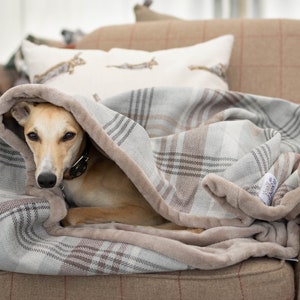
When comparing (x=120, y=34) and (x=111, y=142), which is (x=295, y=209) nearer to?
(x=111, y=142)

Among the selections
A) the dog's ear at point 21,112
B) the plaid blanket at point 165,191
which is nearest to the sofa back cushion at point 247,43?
the plaid blanket at point 165,191

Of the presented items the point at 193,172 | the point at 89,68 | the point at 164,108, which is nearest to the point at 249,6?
the point at 89,68

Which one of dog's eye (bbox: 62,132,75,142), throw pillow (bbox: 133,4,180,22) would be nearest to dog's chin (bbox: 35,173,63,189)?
dog's eye (bbox: 62,132,75,142)

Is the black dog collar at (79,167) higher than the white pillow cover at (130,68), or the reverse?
the white pillow cover at (130,68)

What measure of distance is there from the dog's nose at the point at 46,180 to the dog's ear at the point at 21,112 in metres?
0.21

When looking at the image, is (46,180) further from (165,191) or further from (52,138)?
(165,191)

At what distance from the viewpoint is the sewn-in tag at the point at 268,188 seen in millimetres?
1138

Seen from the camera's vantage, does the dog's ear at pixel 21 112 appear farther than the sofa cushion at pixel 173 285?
Yes

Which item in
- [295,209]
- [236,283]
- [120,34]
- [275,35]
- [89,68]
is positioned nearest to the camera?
[236,283]

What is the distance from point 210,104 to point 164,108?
155mm

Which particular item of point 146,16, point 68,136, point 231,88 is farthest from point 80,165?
point 146,16

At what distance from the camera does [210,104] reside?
1467mm

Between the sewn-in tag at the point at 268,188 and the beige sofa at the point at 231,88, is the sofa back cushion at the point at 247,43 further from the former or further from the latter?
the sewn-in tag at the point at 268,188

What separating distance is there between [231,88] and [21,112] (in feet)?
2.67
